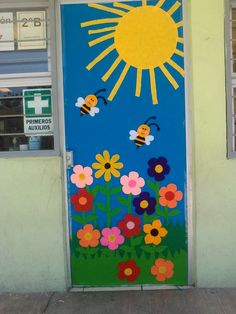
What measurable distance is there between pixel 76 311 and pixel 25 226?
96 cm

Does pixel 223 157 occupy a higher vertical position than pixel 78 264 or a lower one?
higher

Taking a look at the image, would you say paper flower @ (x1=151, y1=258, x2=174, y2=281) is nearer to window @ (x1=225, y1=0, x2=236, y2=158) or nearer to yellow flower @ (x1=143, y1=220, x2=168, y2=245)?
yellow flower @ (x1=143, y1=220, x2=168, y2=245)

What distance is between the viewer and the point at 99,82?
450 cm

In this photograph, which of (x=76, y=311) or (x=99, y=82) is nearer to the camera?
(x=76, y=311)

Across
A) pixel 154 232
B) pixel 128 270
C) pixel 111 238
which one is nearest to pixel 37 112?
pixel 111 238

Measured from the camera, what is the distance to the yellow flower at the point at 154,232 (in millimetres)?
4547

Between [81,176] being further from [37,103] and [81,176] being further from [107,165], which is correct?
[37,103]

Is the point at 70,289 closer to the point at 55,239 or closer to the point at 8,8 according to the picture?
the point at 55,239

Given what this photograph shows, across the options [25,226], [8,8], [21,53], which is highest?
[8,8]

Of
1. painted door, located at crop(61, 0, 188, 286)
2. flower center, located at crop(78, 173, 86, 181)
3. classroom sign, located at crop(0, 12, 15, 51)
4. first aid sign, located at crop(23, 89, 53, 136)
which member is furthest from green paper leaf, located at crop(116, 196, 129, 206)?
classroom sign, located at crop(0, 12, 15, 51)

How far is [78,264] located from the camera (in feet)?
15.0

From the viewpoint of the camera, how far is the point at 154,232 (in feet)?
14.9

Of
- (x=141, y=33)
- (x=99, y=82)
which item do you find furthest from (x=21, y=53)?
(x=141, y=33)

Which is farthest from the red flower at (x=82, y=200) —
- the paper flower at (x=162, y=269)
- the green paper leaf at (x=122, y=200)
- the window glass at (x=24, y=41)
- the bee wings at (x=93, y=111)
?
the window glass at (x=24, y=41)
